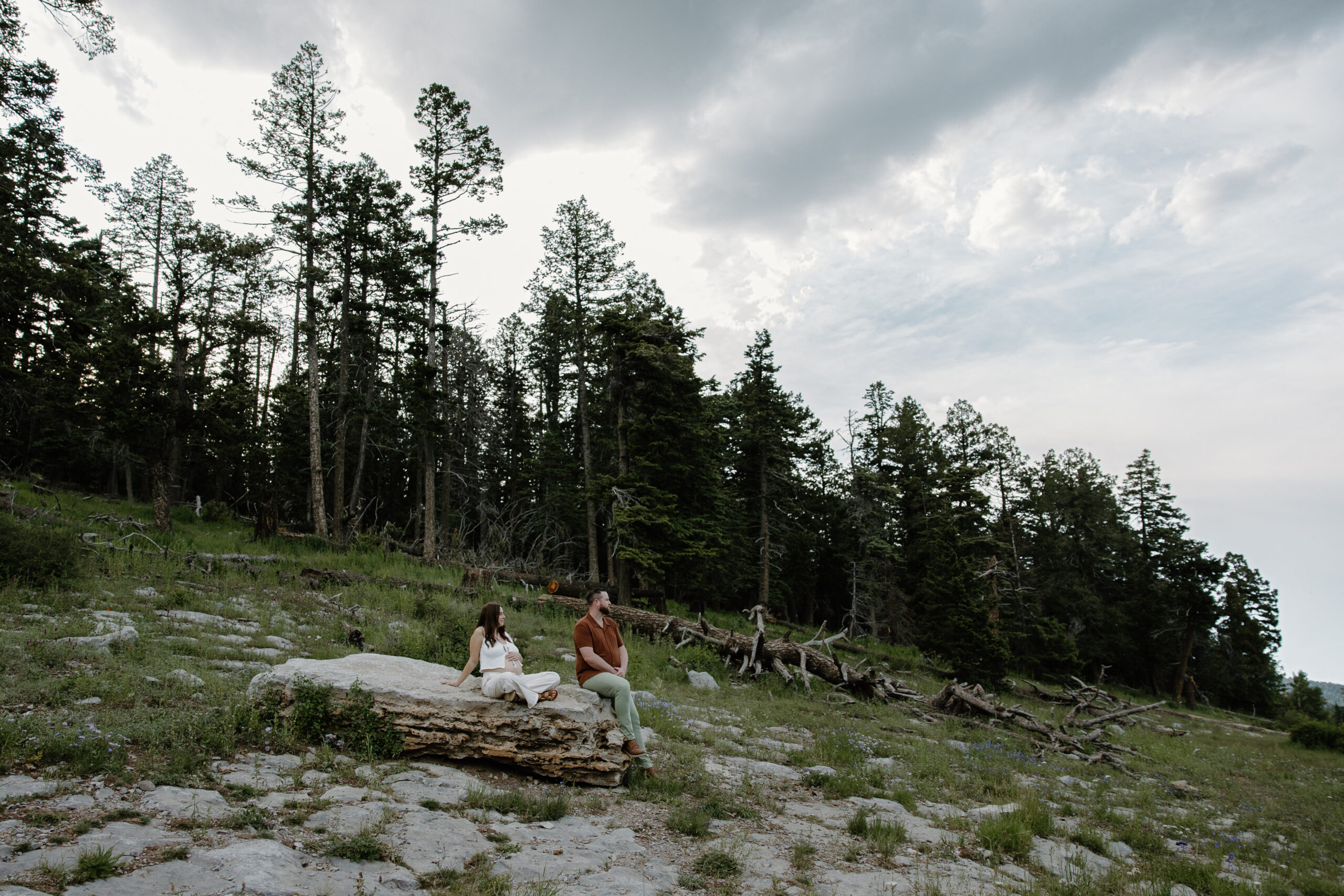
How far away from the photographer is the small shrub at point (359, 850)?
4.17 meters

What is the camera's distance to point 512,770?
666 centimetres

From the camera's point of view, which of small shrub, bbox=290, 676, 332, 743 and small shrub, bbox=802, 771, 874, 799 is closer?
small shrub, bbox=290, 676, 332, 743

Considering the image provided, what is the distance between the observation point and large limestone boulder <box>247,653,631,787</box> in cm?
647

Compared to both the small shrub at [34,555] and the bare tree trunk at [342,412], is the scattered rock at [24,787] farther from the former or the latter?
the bare tree trunk at [342,412]

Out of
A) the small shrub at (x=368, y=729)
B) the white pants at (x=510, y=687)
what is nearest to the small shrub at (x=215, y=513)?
the small shrub at (x=368, y=729)

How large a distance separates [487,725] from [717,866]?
9.19 ft

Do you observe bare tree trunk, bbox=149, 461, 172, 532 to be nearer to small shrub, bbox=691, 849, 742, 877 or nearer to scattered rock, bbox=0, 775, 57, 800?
scattered rock, bbox=0, 775, 57, 800

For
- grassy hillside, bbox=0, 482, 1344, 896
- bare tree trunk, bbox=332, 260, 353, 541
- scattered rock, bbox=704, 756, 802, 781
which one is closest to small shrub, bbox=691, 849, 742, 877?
grassy hillside, bbox=0, 482, 1344, 896

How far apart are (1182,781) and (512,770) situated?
1293 centimetres

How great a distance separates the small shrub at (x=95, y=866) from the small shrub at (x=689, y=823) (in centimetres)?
397

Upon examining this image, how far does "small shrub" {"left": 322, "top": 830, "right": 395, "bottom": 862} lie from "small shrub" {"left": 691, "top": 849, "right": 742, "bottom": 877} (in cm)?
224

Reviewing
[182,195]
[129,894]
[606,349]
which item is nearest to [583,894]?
[129,894]

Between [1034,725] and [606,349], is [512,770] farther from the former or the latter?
[606,349]

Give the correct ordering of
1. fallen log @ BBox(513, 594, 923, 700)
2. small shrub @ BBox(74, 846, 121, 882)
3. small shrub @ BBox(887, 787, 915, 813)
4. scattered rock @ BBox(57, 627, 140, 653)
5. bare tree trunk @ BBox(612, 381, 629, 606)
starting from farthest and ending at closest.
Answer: bare tree trunk @ BBox(612, 381, 629, 606) → fallen log @ BBox(513, 594, 923, 700) → scattered rock @ BBox(57, 627, 140, 653) → small shrub @ BBox(887, 787, 915, 813) → small shrub @ BBox(74, 846, 121, 882)
